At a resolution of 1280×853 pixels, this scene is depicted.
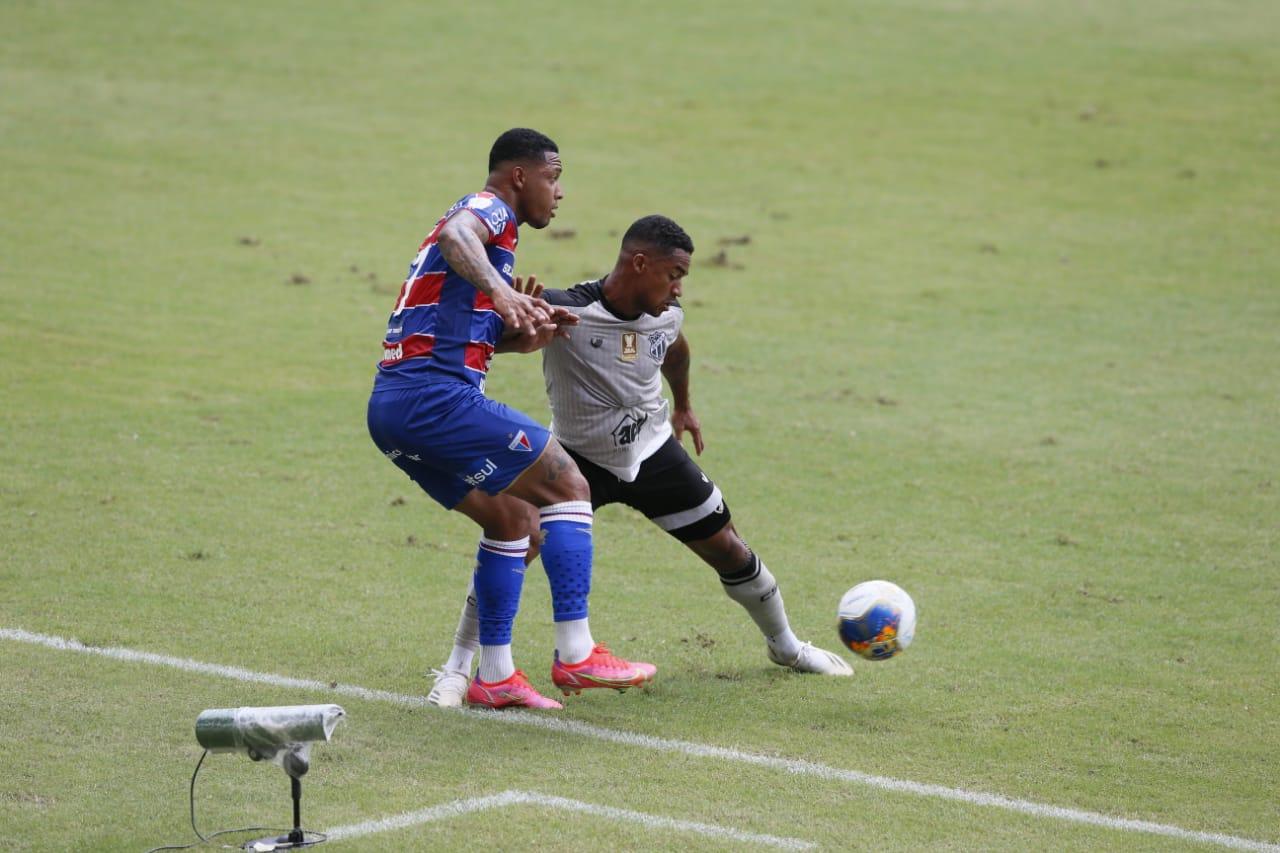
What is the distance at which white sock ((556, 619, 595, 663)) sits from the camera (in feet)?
21.9

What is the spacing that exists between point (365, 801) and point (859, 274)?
42.7 feet

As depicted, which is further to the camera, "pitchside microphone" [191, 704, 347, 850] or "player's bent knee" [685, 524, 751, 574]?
"player's bent knee" [685, 524, 751, 574]

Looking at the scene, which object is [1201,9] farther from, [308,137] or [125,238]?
[125,238]

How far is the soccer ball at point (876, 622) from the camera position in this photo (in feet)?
23.0

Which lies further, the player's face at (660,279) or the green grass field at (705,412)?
the player's face at (660,279)

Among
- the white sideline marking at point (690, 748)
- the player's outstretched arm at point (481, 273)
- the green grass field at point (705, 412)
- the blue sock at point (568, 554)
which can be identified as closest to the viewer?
the white sideline marking at point (690, 748)

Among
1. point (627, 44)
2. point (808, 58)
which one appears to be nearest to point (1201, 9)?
point (808, 58)

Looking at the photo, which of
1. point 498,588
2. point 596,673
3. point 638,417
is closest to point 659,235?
point 638,417

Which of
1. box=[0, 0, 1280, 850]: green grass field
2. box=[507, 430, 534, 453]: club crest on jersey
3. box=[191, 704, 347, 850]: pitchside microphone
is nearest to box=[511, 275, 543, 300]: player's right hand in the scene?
box=[507, 430, 534, 453]: club crest on jersey

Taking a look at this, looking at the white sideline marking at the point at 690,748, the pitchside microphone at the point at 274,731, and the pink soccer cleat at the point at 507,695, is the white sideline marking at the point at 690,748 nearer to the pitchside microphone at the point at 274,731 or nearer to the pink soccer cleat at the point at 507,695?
the pink soccer cleat at the point at 507,695

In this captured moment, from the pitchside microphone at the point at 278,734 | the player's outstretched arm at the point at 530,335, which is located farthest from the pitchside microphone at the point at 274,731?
the player's outstretched arm at the point at 530,335

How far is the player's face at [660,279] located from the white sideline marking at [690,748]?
197cm

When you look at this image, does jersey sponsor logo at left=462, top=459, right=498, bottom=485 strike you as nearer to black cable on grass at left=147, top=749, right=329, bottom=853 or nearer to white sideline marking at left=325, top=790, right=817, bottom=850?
white sideline marking at left=325, top=790, right=817, bottom=850

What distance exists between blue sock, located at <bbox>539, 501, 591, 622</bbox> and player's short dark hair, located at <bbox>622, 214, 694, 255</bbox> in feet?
4.08
